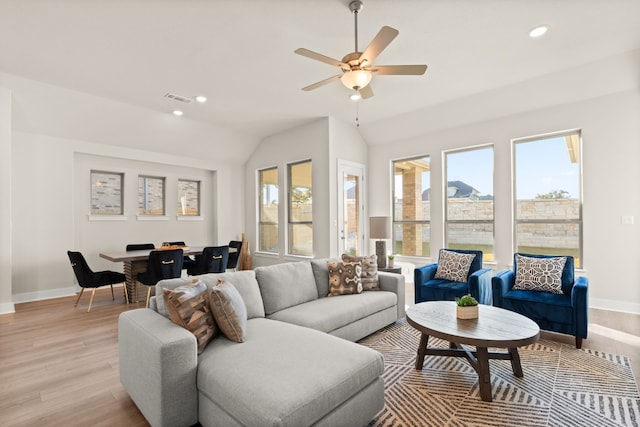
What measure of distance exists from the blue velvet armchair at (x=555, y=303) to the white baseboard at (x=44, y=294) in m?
6.54

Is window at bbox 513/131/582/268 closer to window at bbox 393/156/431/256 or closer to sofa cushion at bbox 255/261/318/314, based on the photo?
window at bbox 393/156/431/256

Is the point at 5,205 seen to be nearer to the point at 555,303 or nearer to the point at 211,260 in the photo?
the point at 211,260

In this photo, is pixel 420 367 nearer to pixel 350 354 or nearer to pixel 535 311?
pixel 350 354

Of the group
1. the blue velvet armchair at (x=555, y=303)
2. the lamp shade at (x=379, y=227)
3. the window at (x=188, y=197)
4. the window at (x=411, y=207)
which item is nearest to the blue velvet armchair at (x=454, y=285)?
the blue velvet armchair at (x=555, y=303)

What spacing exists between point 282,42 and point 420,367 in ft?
11.3

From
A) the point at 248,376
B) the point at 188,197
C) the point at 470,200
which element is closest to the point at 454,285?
the point at 470,200

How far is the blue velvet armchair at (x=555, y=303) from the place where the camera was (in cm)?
310

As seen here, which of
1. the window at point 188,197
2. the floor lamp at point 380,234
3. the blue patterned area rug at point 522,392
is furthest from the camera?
the window at point 188,197

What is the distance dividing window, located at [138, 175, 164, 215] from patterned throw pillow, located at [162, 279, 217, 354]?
5.17 m

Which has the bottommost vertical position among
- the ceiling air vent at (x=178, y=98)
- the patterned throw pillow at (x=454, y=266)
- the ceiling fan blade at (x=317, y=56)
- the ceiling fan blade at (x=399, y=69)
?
the patterned throw pillow at (x=454, y=266)

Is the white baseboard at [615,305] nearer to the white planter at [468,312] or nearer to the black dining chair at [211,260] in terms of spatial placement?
the white planter at [468,312]

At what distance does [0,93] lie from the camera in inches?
170

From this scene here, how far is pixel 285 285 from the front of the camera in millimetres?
3176

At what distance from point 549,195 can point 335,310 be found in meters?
4.01
